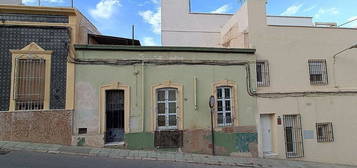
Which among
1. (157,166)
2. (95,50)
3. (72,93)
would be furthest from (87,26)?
(157,166)

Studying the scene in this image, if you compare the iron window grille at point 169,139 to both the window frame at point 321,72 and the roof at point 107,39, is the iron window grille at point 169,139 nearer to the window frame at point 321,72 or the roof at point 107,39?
the roof at point 107,39

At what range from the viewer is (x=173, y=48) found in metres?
10.7

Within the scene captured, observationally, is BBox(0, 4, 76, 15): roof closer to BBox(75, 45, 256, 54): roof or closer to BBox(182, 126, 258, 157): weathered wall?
BBox(75, 45, 256, 54): roof

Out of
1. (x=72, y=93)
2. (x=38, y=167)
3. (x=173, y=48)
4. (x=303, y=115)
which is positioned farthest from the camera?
(x=303, y=115)

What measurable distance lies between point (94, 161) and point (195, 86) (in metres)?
5.13

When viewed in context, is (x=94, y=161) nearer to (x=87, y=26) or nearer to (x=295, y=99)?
(x=87, y=26)

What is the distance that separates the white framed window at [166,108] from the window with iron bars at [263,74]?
13.9 ft

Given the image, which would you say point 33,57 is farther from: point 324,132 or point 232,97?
point 324,132

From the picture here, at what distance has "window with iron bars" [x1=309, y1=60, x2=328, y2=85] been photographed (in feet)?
39.7

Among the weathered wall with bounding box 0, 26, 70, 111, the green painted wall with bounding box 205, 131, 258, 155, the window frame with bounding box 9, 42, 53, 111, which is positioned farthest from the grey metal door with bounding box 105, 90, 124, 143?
the green painted wall with bounding box 205, 131, 258, 155

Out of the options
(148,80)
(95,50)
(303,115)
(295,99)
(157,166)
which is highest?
(95,50)

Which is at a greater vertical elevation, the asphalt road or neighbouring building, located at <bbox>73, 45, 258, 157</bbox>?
Result: neighbouring building, located at <bbox>73, 45, 258, 157</bbox>

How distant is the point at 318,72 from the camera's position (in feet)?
40.1

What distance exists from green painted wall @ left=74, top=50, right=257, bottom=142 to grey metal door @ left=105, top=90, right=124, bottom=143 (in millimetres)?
465
